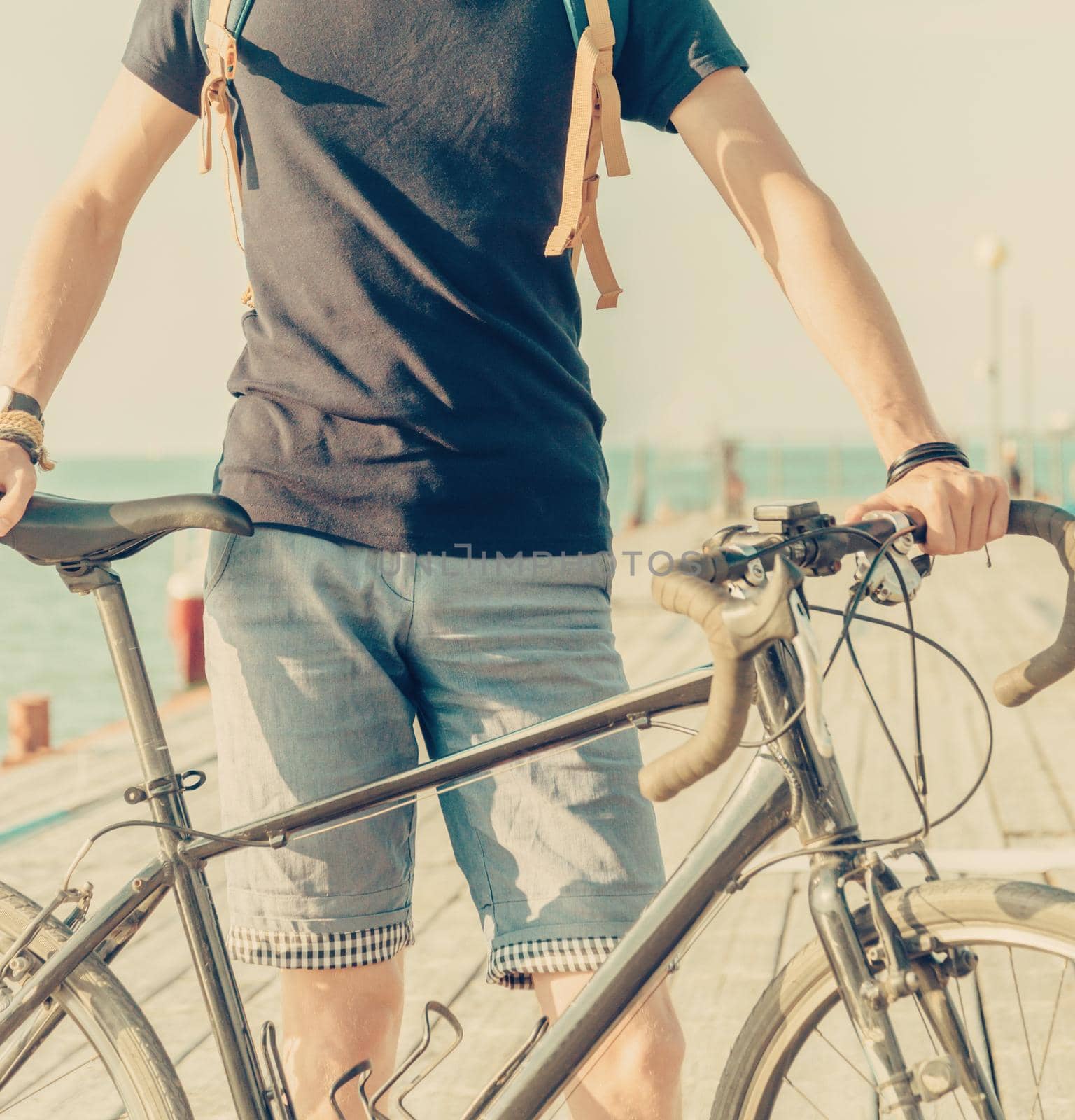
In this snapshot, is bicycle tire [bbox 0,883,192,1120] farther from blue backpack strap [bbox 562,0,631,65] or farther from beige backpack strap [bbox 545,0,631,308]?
blue backpack strap [bbox 562,0,631,65]

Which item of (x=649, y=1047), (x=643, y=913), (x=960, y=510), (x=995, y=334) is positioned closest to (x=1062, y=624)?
A: (x=960, y=510)

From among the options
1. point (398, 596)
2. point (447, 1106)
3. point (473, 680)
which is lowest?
point (447, 1106)

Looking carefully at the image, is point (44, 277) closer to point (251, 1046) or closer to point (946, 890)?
point (251, 1046)

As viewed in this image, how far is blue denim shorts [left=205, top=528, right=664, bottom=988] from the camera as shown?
142 centimetres

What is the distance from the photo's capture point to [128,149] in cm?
156

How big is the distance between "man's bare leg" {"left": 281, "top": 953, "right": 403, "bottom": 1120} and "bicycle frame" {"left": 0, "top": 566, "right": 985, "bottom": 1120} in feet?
0.24

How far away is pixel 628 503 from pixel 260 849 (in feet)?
64.5

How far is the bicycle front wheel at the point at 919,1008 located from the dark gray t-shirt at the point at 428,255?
1.78 ft

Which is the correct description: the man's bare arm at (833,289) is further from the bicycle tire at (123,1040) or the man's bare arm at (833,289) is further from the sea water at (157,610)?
the sea water at (157,610)

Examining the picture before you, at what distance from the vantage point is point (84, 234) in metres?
1.55

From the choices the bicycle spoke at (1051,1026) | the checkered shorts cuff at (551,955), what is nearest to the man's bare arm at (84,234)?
the checkered shorts cuff at (551,955)

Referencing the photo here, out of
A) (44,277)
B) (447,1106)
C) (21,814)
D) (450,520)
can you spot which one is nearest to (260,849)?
(450,520)

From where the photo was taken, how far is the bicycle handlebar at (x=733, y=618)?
0.96 m

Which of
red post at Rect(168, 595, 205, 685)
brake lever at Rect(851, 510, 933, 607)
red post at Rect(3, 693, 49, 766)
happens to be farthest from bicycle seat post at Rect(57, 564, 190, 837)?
red post at Rect(168, 595, 205, 685)
